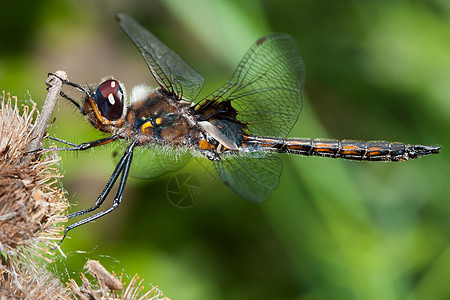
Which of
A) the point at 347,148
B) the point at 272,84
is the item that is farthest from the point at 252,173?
the point at 347,148

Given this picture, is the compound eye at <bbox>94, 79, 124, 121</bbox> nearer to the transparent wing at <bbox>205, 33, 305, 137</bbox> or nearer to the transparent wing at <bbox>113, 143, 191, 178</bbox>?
the transparent wing at <bbox>113, 143, 191, 178</bbox>

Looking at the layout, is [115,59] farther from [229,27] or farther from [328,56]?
[328,56]

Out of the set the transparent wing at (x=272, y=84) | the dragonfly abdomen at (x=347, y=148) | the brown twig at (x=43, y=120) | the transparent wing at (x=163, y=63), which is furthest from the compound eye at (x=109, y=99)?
the dragonfly abdomen at (x=347, y=148)

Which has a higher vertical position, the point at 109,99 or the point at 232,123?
the point at 232,123

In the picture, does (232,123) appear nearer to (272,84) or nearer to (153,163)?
(272,84)

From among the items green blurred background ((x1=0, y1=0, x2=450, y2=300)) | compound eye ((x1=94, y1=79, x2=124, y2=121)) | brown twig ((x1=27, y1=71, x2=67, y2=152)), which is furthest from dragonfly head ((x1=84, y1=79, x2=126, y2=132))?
green blurred background ((x1=0, y1=0, x2=450, y2=300))

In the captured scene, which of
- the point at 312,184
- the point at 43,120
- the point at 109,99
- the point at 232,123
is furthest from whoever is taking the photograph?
the point at 312,184

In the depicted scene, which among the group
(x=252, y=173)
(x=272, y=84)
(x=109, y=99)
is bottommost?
(x=109, y=99)
